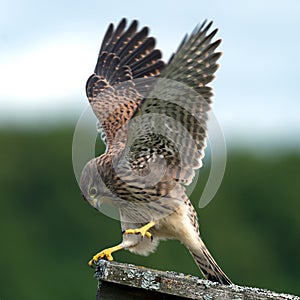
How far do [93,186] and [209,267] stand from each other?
3.47ft

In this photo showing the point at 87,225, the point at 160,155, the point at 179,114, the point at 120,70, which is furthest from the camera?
the point at 87,225

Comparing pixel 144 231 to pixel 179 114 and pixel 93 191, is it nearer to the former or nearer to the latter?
pixel 93 191

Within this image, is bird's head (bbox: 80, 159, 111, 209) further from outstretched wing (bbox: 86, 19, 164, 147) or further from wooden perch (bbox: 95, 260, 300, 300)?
wooden perch (bbox: 95, 260, 300, 300)

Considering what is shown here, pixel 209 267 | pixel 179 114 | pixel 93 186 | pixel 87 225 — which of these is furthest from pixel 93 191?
pixel 87 225

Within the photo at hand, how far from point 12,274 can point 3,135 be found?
11.5m

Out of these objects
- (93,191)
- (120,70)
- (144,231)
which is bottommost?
(144,231)

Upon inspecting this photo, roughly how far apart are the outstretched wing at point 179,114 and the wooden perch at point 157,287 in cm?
195

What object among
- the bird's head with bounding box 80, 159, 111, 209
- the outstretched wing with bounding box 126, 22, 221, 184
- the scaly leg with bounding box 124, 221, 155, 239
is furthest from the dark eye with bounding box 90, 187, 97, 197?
the scaly leg with bounding box 124, 221, 155, 239

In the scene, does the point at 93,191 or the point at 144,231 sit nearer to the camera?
the point at 144,231

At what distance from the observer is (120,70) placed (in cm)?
1043

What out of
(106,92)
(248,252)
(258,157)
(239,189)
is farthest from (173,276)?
(258,157)

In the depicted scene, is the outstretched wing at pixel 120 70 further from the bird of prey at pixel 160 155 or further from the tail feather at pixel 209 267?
the tail feather at pixel 209 267

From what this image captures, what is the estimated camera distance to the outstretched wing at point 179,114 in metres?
8.37

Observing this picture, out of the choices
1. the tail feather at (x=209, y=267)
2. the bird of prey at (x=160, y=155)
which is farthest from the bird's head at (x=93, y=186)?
the tail feather at (x=209, y=267)
